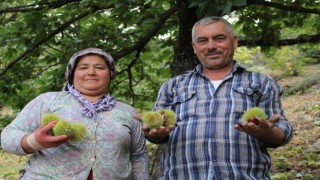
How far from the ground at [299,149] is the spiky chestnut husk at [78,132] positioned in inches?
124

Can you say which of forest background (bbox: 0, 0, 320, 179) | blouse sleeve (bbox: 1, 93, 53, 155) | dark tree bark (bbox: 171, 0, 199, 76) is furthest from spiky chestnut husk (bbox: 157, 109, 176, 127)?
dark tree bark (bbox: 171, 0, 199, 76)

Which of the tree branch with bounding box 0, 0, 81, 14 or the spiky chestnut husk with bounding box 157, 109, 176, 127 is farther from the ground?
the tree branch with bounding box 0, 0, 81, 14

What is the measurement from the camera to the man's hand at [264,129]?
2.29 m

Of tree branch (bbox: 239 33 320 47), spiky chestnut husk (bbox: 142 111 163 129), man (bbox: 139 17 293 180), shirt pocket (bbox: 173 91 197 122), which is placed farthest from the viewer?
tree branch (bbox: 239 33 320 47)

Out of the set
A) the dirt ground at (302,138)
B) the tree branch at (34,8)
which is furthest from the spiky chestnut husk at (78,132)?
the dirt ground at (302,138)

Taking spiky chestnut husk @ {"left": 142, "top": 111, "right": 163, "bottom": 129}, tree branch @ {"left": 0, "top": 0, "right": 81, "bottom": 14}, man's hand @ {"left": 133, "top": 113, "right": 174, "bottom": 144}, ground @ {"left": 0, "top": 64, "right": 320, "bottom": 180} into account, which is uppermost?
tree branch @ {"left": 0, "top": 0, "right": 81, "bottom": 14}

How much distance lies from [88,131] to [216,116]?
0.80 metres

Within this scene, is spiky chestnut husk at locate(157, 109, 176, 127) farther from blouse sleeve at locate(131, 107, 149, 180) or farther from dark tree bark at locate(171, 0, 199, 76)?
dark tree bark at locate(171, 0, 199, 76)

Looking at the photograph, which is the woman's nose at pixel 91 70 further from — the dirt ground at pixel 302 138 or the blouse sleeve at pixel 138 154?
the dirt ground at pixel 302 138

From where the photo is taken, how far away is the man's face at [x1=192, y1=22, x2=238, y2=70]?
9.12ft

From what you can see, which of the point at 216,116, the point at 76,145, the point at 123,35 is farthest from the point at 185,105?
the point at 123,35

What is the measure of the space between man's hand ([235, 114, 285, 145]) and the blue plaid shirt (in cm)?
11

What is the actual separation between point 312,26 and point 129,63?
258cm

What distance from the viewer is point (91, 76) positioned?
2707mm
